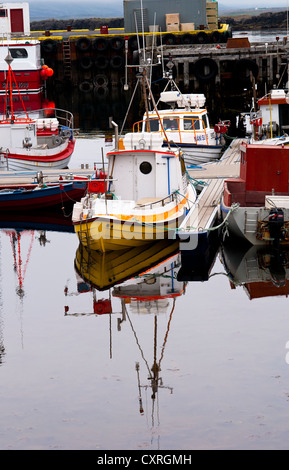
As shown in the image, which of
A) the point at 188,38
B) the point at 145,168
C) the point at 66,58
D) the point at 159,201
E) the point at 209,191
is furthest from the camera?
the point at 66,58

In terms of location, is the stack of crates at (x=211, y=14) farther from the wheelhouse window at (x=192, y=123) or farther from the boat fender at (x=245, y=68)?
the wheelhouse window at (x=192, y=123)

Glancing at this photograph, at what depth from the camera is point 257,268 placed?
16.3 m

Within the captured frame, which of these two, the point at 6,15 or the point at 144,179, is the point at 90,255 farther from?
the point at 6,15

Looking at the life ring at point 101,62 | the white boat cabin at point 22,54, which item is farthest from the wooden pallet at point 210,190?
the life ring at point 101,62

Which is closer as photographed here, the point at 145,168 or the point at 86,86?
the point at 145,168

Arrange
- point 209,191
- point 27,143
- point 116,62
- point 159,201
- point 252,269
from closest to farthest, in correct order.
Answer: point 252,269
point 159,201
point 209,191
point 27,143
point 116,62

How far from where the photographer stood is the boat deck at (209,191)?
17.1m

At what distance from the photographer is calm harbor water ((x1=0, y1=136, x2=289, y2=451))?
31.8ft

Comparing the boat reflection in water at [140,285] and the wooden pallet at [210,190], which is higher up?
the wooden pallet at [210,190]

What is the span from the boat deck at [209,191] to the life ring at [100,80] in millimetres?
29708

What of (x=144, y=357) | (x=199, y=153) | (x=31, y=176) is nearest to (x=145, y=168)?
(x=31, y=176)

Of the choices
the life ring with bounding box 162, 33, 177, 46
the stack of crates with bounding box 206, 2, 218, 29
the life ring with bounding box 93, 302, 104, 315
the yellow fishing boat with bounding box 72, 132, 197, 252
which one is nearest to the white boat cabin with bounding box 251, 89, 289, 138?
the yellow fishing boat with bounding box 72, 132, 197, 252

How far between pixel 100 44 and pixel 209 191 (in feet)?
123

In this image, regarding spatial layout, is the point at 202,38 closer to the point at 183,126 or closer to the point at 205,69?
the point at 205,69
